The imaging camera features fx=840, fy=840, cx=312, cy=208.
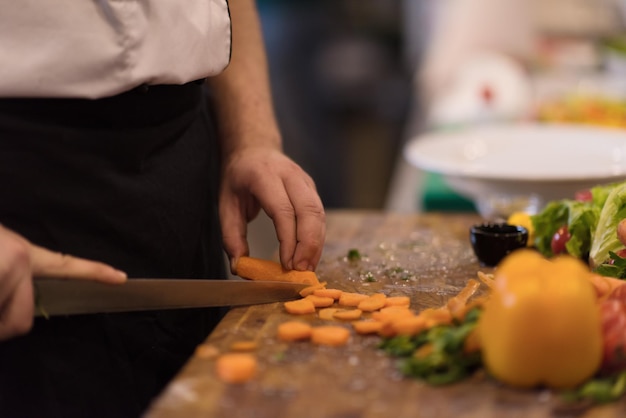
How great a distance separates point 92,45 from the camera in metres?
1.17

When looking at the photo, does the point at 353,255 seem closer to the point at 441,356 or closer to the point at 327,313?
the point at 327,313

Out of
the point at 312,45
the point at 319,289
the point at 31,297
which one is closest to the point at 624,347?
the point at 319,289

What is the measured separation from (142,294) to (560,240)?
76cm

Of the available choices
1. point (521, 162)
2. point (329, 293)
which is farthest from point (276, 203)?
point (521, 162)

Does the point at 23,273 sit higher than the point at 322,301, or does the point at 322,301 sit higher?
the point at 23,273

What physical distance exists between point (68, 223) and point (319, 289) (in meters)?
0.39

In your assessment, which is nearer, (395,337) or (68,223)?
(395,337)

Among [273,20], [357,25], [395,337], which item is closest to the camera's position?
[395,337]

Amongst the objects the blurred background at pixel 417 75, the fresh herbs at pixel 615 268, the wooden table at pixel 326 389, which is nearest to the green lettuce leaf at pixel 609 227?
the fresh herbs at pixel 615 268

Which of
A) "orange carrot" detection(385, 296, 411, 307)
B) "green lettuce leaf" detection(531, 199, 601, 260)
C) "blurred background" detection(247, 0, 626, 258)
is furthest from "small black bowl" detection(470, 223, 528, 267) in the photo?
"blurred background" detection(247, 0, 626, 258)

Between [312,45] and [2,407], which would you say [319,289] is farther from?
[312,45]

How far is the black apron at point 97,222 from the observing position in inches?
47.8

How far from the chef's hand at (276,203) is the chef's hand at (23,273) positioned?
14.7 inches

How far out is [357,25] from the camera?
24.6 ft
